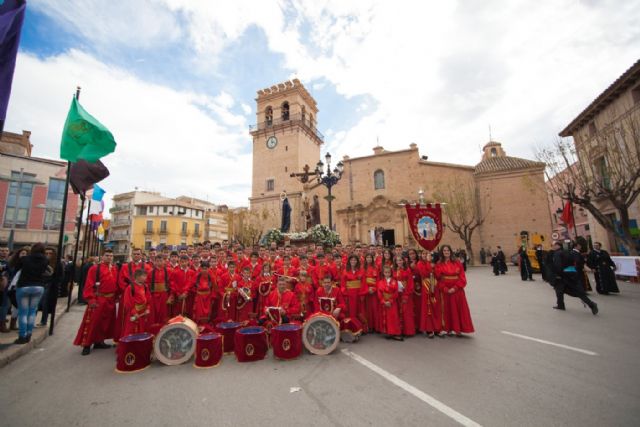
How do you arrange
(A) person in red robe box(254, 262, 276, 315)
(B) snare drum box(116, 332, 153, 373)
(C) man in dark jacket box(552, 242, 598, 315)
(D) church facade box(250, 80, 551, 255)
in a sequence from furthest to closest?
(D) church facade box(250, 80, 551, 255) < (C) man in dark jacket box(552, 242, 598, 315) < (A) person in red robe box(254, 262, 276, 315) < (B) snare drum box(116, 332, 153, 373)

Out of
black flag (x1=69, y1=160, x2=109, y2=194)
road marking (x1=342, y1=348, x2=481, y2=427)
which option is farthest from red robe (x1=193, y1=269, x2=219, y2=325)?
black flag (x1=69, y1=160, x2=109, y2=194)

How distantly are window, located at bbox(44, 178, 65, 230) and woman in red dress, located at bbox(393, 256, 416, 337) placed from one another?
34.4 m

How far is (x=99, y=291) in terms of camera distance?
5.56m

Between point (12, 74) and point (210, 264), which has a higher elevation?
point (12, 74)

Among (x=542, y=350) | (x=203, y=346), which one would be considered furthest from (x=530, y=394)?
(x=203, y=346)

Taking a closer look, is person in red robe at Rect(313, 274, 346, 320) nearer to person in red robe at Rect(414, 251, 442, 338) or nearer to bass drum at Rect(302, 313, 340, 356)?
bass drum at Rect(302, 313, 340, 356)

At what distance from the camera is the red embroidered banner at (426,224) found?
23.5ft

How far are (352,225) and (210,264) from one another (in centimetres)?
2519

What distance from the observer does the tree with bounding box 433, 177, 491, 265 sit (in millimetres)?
25594

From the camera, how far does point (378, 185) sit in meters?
31.5

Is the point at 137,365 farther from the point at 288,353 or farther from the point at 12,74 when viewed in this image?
the point at 12,74

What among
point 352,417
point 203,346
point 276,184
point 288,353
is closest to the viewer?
point 352,417

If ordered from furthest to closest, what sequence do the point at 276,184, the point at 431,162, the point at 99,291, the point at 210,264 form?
the point at 276,184, the point at 431,162, the point at 210,264, the point at 99,291

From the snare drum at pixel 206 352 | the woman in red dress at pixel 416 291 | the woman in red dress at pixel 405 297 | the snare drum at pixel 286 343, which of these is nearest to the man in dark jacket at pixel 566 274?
the woman in red dress at pixel 416 291
